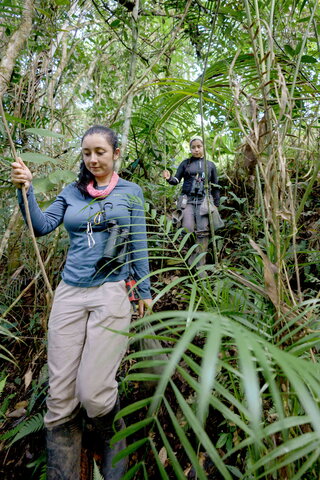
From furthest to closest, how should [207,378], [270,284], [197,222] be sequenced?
[197,222] → [270,284] → [207,378]

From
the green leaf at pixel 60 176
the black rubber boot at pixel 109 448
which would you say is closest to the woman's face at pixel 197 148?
→ the green leaf at pixel 60 176

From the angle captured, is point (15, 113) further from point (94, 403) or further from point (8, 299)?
point (94, 403)

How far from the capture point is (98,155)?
1527 mm

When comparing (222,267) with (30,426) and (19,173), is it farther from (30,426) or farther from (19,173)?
(30,426)

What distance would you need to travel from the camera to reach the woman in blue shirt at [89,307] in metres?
1.33

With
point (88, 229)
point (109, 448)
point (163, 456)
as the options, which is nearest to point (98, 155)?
point (88, 229)

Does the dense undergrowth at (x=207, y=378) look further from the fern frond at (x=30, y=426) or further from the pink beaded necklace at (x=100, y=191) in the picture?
the pink beaded necklace at (x=100, y=191)

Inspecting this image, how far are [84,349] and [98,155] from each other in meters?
1.01

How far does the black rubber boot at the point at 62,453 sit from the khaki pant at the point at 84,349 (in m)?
0.05

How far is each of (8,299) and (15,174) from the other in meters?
1.91

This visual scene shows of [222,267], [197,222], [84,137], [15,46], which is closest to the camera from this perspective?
[222,267]

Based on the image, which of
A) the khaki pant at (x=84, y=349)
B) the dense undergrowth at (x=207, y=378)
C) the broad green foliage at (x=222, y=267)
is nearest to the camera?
the dense undergrowth at (x=207, y=378)

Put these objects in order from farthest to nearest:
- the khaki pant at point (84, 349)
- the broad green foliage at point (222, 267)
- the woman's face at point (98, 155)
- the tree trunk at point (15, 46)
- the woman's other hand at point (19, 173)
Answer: the tree trunk at point (15, 46) < the woman's face at point (98, 155) < the khaki pant at point (84, 349) < the woman's other hand at point (19, 173) < the broad green foliage at point (222, 267)

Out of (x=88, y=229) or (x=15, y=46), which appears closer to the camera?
(x=88, y=229)
